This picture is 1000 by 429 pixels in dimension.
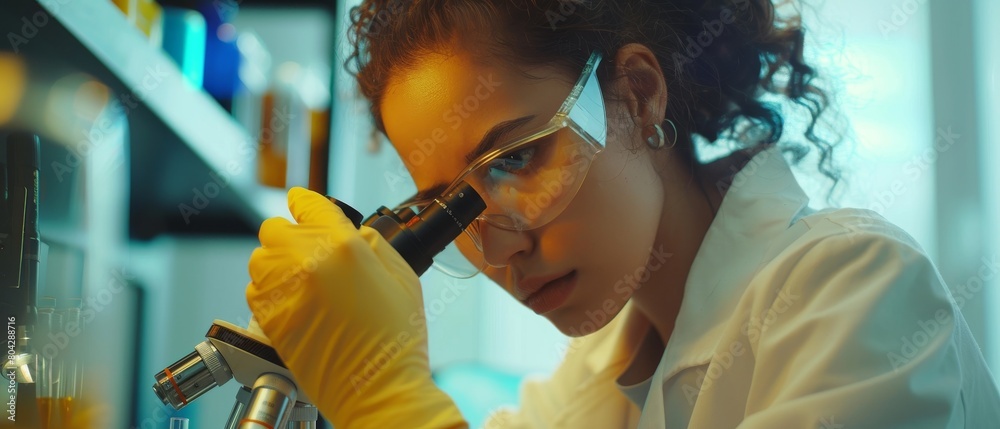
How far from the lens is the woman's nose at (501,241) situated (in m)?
1.01

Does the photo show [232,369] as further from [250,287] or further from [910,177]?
[910,177]

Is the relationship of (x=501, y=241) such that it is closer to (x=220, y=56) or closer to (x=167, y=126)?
(x=167, y=126)

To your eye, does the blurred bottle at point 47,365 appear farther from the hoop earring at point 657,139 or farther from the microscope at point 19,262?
the hoop earring at point 657,139

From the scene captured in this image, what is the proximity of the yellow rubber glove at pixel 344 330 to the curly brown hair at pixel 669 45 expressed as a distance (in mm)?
367

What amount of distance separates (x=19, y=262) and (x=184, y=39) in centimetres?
62

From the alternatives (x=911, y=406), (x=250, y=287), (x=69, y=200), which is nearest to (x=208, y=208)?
(x=69, y=200)

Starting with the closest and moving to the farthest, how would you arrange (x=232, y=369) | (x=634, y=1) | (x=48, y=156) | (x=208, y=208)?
(x=232, y=369) < (x=48, y=156) < (x=634, y=1) < (x=208, y=208)

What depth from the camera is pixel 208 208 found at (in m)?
1.58

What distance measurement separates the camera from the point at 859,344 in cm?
79

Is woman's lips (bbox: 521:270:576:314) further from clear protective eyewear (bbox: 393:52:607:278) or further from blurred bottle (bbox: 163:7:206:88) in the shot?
blurred bottle (bbox: 163:7:206:88)

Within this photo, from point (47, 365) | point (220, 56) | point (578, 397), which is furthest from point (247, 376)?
point (220, 56)

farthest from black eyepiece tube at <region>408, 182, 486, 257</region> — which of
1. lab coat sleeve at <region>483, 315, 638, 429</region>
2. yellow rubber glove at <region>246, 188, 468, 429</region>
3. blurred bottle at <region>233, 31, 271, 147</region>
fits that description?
blurred bottle at <region>233, 31, 271, 147</region>

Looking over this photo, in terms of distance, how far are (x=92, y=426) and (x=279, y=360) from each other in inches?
14.1

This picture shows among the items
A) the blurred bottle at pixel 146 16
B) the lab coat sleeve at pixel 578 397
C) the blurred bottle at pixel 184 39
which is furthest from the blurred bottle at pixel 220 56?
the lab coat sleeve at pixel 578 397
